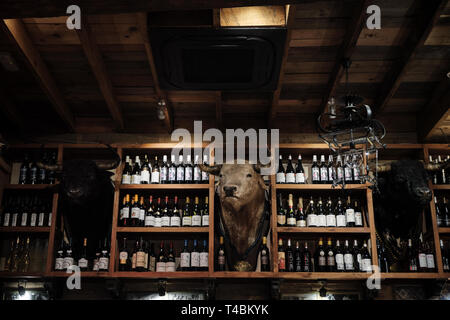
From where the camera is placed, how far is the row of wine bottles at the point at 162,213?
553cm

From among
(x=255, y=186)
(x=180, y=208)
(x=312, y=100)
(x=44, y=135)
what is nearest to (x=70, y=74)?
(x=44, y=135)

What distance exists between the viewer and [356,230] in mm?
5414

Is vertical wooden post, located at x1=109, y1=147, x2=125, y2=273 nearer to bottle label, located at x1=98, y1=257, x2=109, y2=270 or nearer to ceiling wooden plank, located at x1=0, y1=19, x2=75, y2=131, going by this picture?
bottle label, located at x1=98, y1=257, x2=109, y2=270

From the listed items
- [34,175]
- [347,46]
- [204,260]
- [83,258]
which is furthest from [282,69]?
[34,175]

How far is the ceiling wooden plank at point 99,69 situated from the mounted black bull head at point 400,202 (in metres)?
2.87

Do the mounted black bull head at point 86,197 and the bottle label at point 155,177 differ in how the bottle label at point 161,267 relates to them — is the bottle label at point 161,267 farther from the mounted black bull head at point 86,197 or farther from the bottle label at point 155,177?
the bottle label at point 155,177

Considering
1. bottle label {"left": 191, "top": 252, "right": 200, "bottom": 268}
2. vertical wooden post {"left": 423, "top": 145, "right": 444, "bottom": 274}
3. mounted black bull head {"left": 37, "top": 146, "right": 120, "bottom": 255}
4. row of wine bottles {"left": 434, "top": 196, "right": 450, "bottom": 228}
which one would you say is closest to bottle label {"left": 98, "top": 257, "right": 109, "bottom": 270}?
mounted black bull head {"left": 37, "top": 146, "right": 120, "bottom": 255}

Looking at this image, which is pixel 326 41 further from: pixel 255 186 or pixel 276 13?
pixel 255 186

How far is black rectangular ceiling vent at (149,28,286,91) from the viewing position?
4.65 m

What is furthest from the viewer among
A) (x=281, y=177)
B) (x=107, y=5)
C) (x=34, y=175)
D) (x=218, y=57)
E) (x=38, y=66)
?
(x=34, y=175)

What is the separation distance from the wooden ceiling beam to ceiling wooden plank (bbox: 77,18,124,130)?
916 mm

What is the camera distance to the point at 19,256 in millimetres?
5691

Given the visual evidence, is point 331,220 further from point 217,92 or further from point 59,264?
point 59,264

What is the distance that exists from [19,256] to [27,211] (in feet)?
1.58
